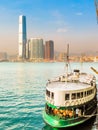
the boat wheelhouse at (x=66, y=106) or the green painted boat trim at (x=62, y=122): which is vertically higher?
the boat wheelhouse at (x=66, y=106)

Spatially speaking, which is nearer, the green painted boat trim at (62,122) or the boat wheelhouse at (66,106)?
the green painted boat trim at (62,122)

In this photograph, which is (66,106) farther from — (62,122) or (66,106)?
(62,122)

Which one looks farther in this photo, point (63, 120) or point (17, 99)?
point (17, 99)

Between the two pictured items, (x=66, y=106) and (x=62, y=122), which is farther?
(x=66, y=106)

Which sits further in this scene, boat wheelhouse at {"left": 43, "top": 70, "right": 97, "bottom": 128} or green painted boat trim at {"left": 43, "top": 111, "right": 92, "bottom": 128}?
boat wheelhouse at {"left": 43, "top": 70, "right": 97, "bottom": 128}

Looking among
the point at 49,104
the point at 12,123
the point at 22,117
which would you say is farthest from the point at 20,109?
the point at 49,104

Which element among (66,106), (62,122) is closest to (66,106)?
(66,106)

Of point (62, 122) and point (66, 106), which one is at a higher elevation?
point (66, 106)

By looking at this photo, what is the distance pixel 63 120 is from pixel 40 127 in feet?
23.3

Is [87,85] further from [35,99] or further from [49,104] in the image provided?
[35,99]

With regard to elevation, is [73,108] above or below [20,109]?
above

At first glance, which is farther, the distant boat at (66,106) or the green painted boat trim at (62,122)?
the distant boat at (66,106)

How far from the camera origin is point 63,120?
149ft

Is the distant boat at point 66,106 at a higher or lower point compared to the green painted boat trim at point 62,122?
higher
